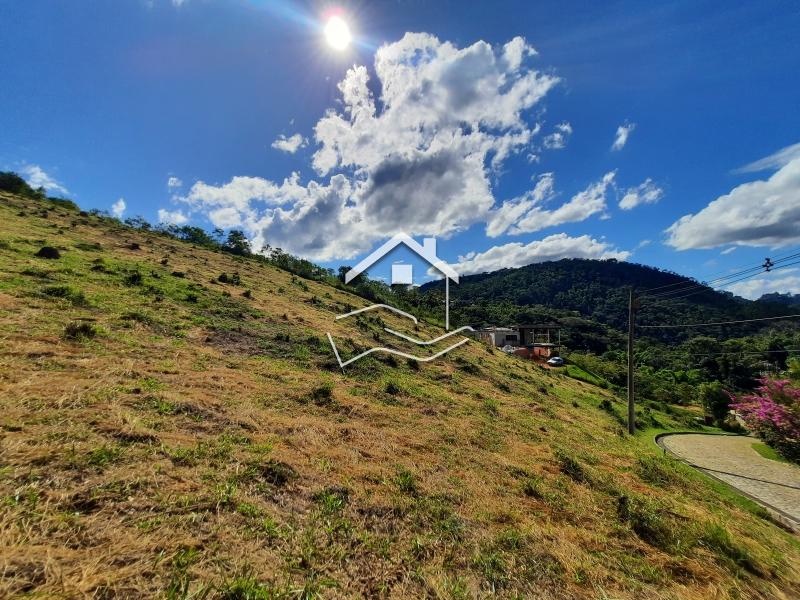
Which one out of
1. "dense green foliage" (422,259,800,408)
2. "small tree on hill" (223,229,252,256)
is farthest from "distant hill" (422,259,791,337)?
"small tree on hill" (223,229,252,256)

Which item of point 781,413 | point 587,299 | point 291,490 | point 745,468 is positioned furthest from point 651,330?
point 291,490

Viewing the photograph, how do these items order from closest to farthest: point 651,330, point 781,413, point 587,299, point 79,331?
point 79,331, point 781,413, point 651,330, point 587,299

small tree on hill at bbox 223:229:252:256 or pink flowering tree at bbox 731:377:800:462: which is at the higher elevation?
small tree on hill at bbox 223:229:252:256

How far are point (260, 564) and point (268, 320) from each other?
1702 centimetres

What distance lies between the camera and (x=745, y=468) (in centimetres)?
1816

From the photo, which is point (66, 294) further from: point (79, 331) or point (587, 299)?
point (587, 299)

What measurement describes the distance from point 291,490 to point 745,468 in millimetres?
24182

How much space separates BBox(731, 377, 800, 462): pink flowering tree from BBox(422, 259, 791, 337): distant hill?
3428 inches

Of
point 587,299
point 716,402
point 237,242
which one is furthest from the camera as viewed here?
point 587,299

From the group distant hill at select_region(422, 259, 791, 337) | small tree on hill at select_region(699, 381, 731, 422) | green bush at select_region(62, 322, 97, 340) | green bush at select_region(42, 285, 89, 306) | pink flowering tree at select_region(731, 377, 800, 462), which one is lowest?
small tree on hill at select_region(699, 381, 731, 422)

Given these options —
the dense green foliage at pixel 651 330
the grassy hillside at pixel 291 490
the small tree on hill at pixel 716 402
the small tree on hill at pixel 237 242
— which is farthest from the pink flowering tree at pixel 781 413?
the small tree on hill at pixel 237 242

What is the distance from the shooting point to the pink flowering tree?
1431 centimetres

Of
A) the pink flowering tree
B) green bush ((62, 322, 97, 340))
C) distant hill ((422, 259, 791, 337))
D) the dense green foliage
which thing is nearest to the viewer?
green bush ((62, 322, 97, 340))

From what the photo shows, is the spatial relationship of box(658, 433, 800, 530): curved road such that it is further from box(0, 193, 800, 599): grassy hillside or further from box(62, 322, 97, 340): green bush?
box(62, 322, 97, 340): green bush
